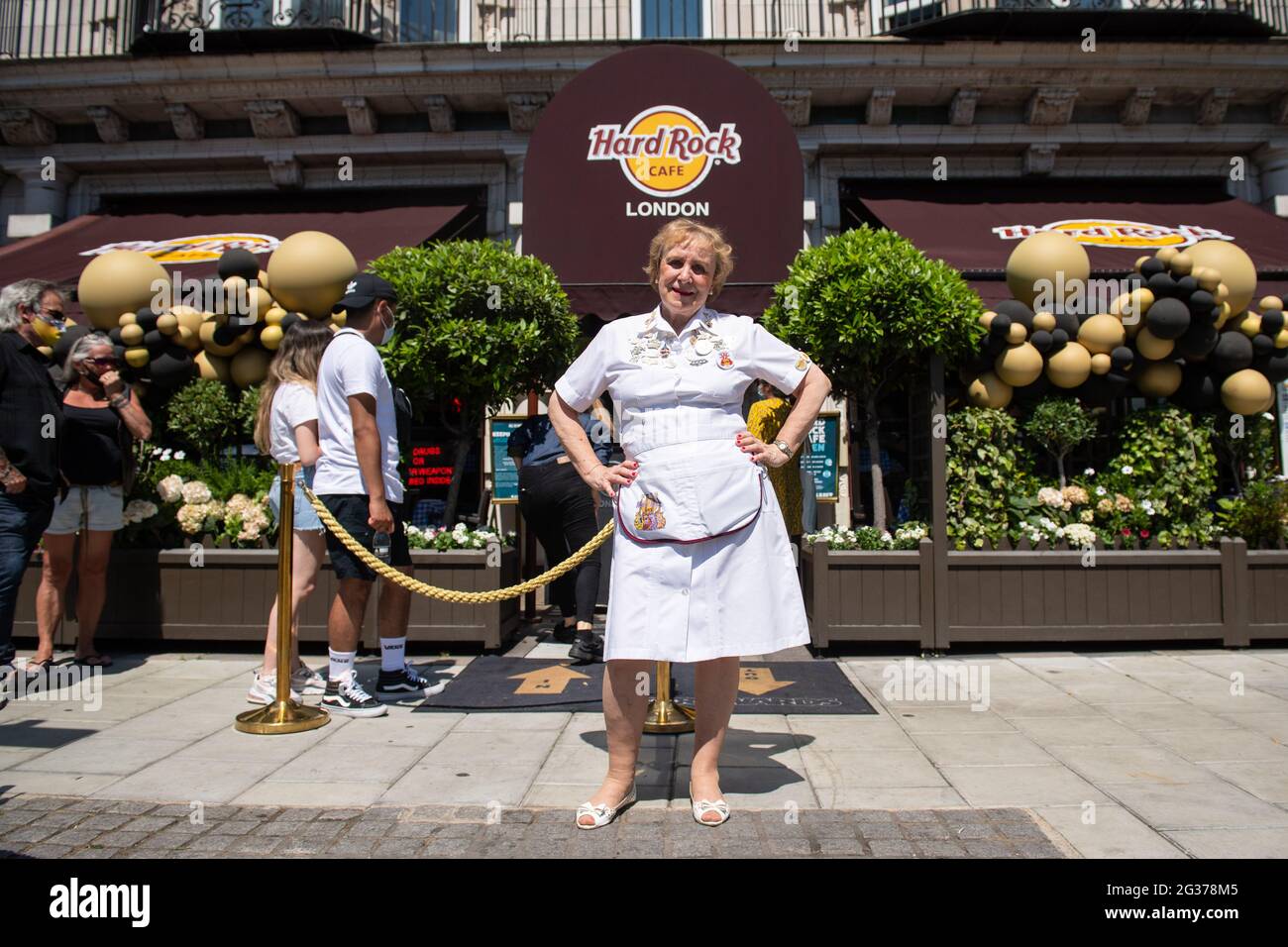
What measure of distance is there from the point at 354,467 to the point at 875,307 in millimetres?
3632

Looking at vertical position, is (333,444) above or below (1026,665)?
above

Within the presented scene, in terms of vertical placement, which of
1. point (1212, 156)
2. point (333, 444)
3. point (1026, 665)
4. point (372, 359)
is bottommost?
point (1026, 665)

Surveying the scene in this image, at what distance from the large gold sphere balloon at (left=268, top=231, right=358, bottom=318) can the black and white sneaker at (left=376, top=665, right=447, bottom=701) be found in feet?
11.1

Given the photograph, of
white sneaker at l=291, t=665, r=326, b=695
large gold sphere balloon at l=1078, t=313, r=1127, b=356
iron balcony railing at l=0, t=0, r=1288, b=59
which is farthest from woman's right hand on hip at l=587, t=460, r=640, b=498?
iron balcony railing at l=0, t=0, r=1288, b=59

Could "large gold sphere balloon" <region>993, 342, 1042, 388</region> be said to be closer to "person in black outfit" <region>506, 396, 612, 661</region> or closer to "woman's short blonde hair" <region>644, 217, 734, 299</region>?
"person in black outfit" <region>506, 396, 612, 661</region>

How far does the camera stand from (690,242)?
3.11m

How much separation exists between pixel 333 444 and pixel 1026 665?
4502 mm

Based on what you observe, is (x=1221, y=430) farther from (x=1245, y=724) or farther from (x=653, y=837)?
(x=653, y=837)

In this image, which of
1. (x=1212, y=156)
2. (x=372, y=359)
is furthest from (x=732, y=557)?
(x=1212, y=156)

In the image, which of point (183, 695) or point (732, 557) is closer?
point (732, 557)

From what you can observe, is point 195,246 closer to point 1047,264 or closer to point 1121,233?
point 1047,264

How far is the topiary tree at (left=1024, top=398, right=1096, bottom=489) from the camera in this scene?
21.7ft
